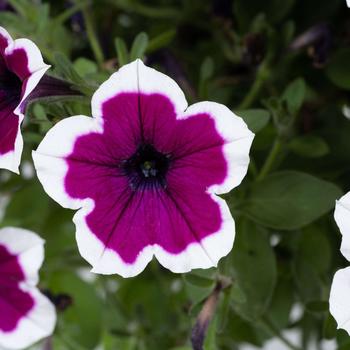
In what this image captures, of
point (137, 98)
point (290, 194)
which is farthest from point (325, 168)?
point (137, 98)

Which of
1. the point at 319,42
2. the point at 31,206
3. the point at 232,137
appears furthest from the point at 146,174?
the point at 31,206

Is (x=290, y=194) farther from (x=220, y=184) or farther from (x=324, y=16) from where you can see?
(x=324, y=16)

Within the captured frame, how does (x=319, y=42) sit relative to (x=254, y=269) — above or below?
above

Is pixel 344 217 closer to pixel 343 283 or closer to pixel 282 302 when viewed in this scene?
pixel 343 283

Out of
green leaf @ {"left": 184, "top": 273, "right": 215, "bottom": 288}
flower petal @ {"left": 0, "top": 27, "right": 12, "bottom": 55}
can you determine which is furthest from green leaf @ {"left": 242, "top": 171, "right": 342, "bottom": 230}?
flower petal @ {"left": 0, "top": 27, "right": 12, "bottom": 55}

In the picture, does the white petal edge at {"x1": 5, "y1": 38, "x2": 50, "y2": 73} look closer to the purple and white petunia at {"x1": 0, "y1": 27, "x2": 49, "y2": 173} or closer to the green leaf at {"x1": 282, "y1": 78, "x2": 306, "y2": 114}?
the purple and white petunia at {"x1": 0, "y1": 27, "x2": 49, "y2": 173}

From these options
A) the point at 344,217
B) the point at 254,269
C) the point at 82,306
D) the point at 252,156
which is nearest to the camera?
the point at 344,217
